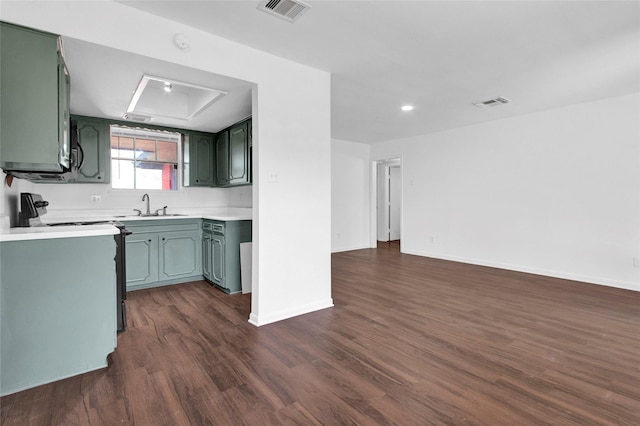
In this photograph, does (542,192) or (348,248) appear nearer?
(542,192)

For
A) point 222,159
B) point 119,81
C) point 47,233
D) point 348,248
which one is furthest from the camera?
point 348,248

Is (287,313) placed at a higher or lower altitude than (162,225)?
lower

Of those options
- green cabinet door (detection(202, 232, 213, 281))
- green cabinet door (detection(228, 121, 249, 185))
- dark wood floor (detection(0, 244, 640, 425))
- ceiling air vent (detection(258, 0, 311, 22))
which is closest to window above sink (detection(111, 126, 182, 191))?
green cabinet door (detection(228, 121, 249, 185))

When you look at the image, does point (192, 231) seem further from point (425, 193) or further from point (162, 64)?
point (425, 193)

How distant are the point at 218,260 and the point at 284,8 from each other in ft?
9.30

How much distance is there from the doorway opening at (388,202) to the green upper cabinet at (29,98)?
20.9ft

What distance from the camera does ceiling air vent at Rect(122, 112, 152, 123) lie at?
3.98 metres

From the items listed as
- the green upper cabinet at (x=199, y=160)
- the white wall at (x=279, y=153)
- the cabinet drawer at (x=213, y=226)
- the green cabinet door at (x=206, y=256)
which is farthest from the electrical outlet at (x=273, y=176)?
the green upper cabinet at (x=199, y=160)

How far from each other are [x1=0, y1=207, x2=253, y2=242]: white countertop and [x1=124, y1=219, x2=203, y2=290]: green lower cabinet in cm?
12

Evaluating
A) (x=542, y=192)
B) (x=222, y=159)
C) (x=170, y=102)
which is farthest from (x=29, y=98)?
(x=542, y=192)

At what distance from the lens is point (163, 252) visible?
4.11 meters

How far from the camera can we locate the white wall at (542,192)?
13.5ft

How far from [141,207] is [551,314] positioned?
5.25 m

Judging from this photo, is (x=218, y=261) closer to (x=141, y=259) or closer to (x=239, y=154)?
(x=141, y=259)
